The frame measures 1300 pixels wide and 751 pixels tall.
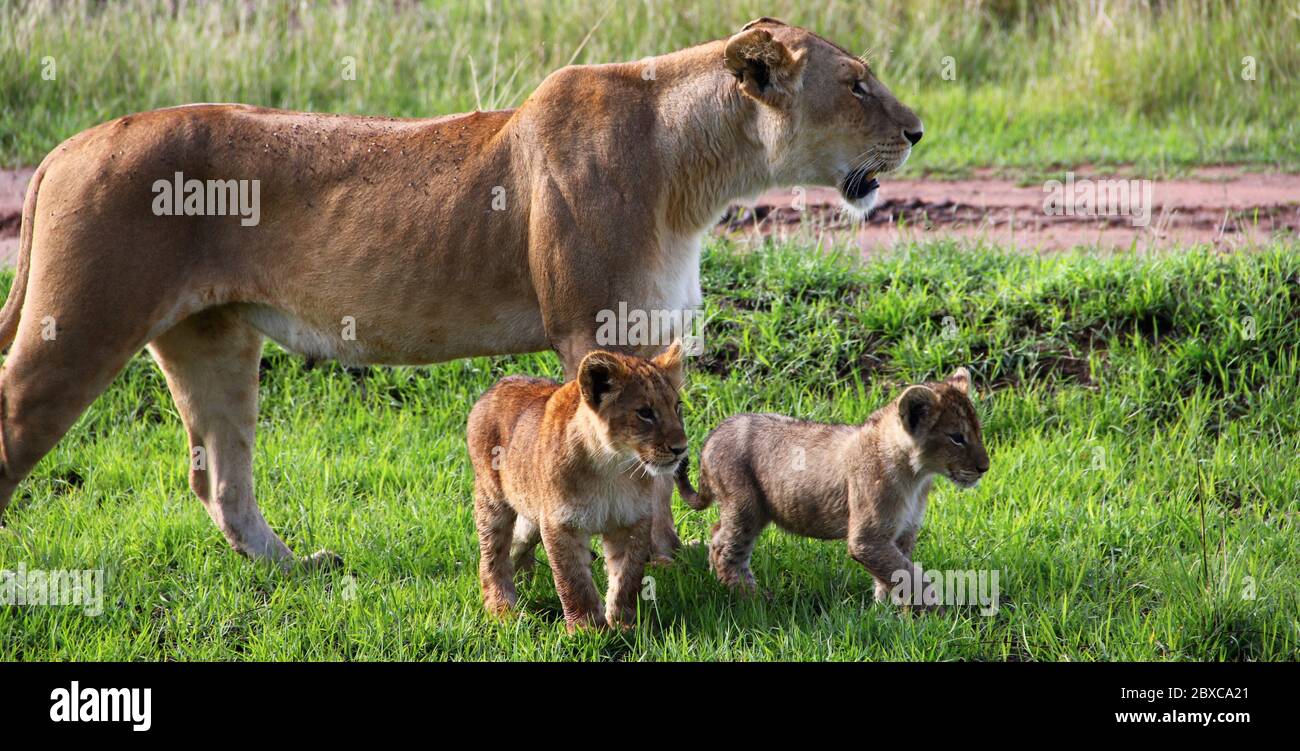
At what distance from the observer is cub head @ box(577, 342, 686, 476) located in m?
4.70

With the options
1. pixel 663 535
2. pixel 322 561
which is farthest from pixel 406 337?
pixel 663 535

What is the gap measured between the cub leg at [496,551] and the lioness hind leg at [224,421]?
0.81 meters

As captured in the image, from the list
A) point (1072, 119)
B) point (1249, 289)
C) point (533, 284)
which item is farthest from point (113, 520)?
point (1072, 119)

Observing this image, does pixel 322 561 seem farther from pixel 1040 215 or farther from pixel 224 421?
pixel 1040 215

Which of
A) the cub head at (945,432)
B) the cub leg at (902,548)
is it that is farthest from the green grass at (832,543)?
the cub head at (945,432)

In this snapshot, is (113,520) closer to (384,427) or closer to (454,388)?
(384,427)

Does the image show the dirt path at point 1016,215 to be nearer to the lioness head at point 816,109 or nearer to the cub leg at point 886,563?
the lioness head at point 816,109

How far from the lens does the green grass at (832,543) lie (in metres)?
5.10

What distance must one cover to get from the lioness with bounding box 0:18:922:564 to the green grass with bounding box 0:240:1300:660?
2.76 feet

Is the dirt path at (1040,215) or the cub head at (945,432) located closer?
the cub head at (945,432)

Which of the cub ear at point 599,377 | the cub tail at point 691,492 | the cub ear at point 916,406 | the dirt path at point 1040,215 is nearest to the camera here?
the cub ear at point 599,377

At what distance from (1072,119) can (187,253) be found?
24.6ft

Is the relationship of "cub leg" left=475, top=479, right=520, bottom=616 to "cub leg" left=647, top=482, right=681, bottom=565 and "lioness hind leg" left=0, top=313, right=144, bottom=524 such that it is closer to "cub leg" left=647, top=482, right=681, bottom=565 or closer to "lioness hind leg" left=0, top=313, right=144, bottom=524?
"cub leg" left=647, top=482, right=681, bottom=565

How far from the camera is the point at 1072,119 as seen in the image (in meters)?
11.1
